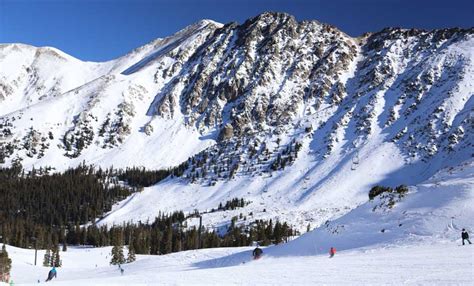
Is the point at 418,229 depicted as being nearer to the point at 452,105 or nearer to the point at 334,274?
the point at 334,274

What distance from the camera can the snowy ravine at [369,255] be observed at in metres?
29.2

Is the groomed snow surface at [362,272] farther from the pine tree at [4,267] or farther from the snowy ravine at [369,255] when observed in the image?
the pine tree at [4,267]

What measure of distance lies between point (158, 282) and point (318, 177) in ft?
503

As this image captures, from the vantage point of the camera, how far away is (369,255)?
136 feet

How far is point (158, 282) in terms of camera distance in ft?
103

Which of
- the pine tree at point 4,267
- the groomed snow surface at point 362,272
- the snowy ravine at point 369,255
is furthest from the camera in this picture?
the pine tree at point 4,267

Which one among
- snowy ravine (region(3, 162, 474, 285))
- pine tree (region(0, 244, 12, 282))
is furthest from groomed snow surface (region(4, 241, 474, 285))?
pine tree (region(0, 244, 12, 282))

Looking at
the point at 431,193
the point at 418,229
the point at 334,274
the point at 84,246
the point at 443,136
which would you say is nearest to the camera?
the point at 334,274

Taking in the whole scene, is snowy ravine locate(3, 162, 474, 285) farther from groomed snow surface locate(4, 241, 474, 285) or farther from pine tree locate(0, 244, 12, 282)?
pine tree locate(0, 244, 12, 282)

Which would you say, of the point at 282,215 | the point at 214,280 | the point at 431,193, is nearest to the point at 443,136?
the point at 282,215

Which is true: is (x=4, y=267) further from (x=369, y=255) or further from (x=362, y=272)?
(x=362, y=272)

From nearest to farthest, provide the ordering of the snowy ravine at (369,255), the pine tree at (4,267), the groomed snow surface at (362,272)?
the groomed snow surface at (362,272) → the snowy ravine at (369,255) → the pine tree at (4,267)

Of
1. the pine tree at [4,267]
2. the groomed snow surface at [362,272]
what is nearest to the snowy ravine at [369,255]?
the groomed snow surface at [362,272]

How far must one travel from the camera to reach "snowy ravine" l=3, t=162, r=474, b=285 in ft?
95.8
